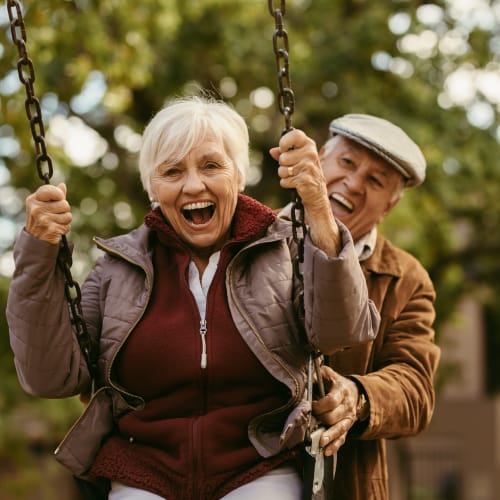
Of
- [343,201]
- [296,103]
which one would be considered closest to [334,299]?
[343,201]

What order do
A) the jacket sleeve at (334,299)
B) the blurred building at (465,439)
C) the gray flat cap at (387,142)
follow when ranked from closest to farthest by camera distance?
1. the jacket sleeve at (334,299)
2. the gray flat cap at (387,142)
3. the blurred building at (465,439)

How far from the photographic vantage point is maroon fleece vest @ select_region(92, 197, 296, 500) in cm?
276

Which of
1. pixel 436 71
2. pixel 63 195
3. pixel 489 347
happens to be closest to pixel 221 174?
pixel 63 195

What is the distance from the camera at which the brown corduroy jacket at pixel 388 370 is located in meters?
3.31

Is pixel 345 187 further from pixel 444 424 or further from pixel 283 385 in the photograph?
pixel 444 424

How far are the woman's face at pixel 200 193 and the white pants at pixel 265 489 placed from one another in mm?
688

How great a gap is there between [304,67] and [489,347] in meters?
17.8

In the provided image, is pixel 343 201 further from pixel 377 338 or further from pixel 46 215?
pixel 46 215

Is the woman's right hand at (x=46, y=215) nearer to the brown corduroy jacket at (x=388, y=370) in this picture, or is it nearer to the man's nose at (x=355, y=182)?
the brown corduroy jacket at (x=388, y=370)

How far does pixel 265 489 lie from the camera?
277 cm

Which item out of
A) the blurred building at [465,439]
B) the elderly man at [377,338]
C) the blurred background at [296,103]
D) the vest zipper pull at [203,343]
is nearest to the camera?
the vest zipper pull at [203,343]

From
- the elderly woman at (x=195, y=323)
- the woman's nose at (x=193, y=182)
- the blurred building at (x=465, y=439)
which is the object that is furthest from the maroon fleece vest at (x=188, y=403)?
the blurred building at (x=465, y=439)

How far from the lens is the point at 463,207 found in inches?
453

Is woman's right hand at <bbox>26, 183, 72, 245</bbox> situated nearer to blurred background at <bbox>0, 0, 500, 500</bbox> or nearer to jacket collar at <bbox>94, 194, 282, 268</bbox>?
jacket collar at <bbox>94, 194, 282, 268</bbox>
